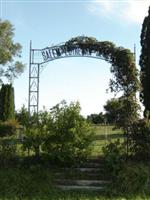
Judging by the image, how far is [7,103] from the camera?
96.2ft

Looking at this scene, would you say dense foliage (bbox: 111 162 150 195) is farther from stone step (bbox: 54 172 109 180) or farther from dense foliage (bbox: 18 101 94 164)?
dense foliage (bbox: 18 101 94 164)

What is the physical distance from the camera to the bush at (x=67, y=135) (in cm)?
1210

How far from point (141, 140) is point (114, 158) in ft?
3.09

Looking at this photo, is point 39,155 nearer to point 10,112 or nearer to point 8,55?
point 10,112

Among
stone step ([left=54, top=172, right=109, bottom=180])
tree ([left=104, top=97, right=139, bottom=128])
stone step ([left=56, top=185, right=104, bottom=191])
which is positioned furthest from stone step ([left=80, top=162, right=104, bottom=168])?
tree ([left=104, top=97, right=139, bottom=128])

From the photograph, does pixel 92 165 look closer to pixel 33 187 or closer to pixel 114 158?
pixel 114 158

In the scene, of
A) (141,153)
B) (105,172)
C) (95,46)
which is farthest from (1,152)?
(95,46)

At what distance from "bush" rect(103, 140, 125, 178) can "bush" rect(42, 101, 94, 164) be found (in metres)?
0.59

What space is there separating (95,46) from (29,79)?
3.50 m

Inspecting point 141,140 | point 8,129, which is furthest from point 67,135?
point 8,129

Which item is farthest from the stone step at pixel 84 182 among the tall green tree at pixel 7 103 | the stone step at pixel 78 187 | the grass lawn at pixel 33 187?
the tall green tree at pixel 7 103

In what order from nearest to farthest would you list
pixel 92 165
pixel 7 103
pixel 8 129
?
pixel 92 165 → pixel 8 129 → pixel 7 103

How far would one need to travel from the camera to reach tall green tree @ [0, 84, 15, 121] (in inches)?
1153

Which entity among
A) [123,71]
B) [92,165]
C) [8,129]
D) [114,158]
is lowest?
[92,165]
